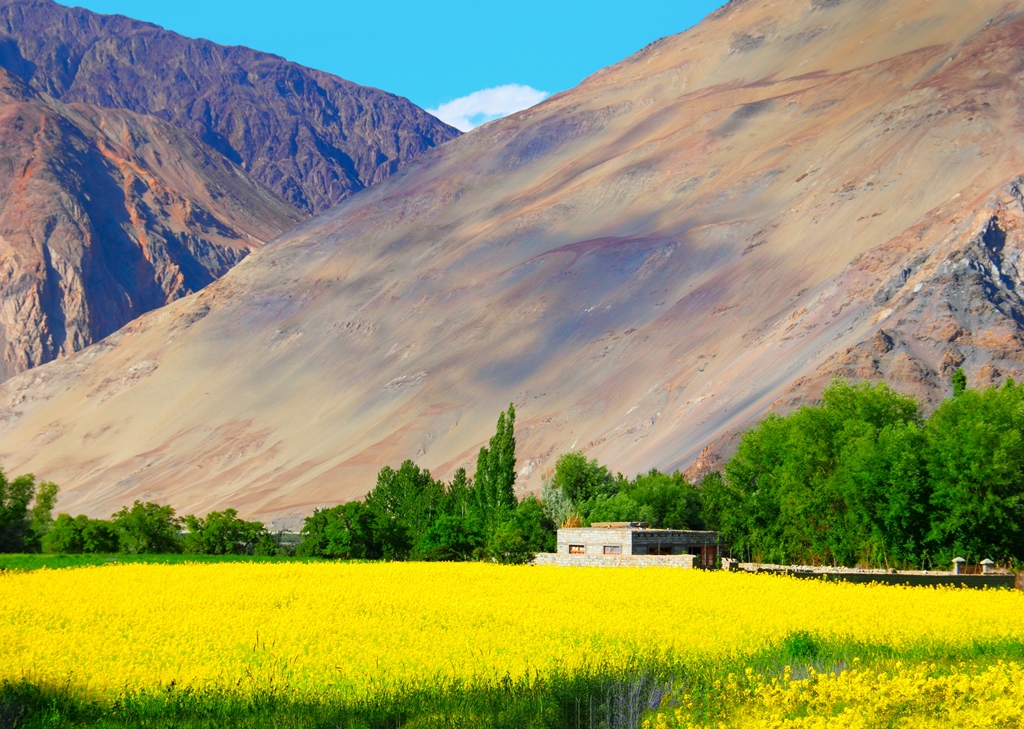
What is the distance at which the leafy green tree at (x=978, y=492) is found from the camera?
48.0 m

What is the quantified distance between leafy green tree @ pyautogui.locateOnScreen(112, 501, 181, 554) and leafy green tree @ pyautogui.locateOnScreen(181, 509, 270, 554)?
90 centimetres

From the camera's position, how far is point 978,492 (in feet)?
159

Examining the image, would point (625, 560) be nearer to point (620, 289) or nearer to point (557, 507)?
point (557, 507)

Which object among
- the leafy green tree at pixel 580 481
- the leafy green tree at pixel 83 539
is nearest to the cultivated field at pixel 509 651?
the leafy green tree at pixel 83 539

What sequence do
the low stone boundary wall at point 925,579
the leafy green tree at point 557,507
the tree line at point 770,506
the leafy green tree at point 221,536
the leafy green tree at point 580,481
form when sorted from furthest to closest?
the leafy green tree at point 580,481, the leafy green tree at point 557,507, the leafy green tree at point 221,536, the tree line at point 770,506, the low stone boundary wall at point 925,579

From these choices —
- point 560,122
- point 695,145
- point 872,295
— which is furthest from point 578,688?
point 560,122

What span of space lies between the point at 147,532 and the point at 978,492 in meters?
41.3

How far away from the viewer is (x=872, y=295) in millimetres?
99875

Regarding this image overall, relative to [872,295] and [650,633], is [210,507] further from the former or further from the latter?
[650,633]

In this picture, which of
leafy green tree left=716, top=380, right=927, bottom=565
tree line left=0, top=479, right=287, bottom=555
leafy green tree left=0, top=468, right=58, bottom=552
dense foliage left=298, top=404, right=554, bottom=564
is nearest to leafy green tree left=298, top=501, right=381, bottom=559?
dense foliage left=298, top=404, right=554, bottom=564

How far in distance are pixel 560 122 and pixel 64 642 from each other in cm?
17655

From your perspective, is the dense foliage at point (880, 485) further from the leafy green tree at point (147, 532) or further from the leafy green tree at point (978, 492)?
the leafy green tree at point (147, 532)

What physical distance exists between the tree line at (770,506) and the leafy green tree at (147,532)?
0.26 feet

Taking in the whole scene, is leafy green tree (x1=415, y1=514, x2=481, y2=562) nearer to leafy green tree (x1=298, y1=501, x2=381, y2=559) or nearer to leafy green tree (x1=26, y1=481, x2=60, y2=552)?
leafy green tree (x1=298, y1=501, x2=381, y2=559)
